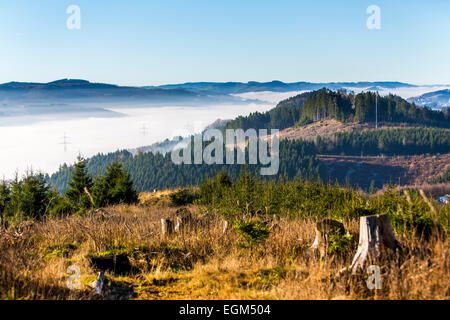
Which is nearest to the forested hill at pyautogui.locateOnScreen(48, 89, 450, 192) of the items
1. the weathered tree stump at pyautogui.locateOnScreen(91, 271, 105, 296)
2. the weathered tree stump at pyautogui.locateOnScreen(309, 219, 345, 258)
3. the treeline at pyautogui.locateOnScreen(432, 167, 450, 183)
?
the treeline at pyautogui.locateOnScreen(432, 167, 450, 183)

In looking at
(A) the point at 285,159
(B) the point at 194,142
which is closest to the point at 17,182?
(A) the point at 285,159

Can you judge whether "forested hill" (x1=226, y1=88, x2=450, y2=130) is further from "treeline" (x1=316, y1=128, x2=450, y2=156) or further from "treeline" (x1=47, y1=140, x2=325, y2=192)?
"treeline" (x1=47, y1=140, x2=325, y2=192)

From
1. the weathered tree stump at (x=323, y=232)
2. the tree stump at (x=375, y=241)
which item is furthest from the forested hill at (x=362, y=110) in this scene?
the tree stump at (x=375, y=241)

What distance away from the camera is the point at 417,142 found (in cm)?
15375

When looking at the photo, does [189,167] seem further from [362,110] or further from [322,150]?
[362,110]

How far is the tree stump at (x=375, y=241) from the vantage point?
5.68 m

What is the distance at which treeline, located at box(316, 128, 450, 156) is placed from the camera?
154 m

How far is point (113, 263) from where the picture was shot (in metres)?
7.05

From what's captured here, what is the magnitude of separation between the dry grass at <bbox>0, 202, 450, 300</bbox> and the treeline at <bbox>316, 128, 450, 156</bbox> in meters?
152

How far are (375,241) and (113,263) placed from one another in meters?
4.47

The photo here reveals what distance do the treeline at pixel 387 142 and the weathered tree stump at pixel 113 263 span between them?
154 metres

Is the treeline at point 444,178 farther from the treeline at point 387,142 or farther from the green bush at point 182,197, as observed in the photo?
the green bush at point 182,197

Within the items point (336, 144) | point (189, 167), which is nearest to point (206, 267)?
point (189, 167)

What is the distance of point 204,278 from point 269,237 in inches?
92.0
